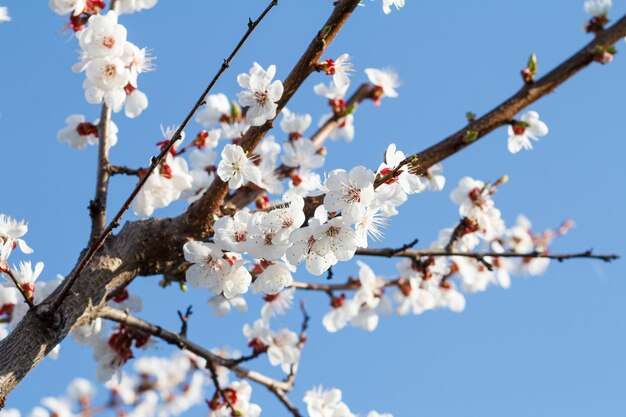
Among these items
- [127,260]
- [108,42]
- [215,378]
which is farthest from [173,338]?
[108,42]

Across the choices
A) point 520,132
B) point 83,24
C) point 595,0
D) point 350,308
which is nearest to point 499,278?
point 350,308

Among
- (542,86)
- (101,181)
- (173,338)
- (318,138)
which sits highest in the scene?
(542,86)

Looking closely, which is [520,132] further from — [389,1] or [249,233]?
[249,233]

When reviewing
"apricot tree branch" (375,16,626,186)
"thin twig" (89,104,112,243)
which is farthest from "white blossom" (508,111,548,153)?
"thin twig" (89,104,112,243)

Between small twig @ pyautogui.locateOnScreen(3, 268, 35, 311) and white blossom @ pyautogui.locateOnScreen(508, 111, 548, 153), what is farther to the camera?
white blossom @ pyautogui.locateOnScreen(508, 111, 548, 153)

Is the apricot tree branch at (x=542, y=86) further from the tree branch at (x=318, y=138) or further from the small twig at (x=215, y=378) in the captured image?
the small twig at (x=215, y=378)

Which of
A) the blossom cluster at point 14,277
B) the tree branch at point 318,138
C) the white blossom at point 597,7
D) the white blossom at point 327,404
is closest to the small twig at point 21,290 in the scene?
the blossom cluster at point 14,277

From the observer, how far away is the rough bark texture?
250cm

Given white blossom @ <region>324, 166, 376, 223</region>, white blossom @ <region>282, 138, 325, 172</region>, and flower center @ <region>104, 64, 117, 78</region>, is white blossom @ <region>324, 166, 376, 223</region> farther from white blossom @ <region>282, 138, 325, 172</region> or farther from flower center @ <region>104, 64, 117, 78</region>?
white blossom @ <region>282, 138, 325, 172</region>

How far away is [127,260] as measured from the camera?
9.89ft

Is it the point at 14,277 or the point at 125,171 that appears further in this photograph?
the point at 125,171

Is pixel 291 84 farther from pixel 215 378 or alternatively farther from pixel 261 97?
pixel 215 378

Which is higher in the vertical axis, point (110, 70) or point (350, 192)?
point (110, 70)

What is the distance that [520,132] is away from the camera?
12.4ft
